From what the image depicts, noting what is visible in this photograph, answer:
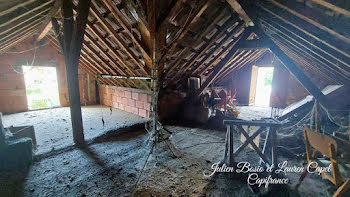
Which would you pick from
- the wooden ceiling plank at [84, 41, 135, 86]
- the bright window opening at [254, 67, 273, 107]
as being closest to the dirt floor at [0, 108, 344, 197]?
the wooden ceiling plank at [84, 41, 135, 86]

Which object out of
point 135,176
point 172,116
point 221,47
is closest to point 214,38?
point 221,47

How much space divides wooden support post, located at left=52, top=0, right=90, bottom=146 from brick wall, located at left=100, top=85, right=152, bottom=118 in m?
2.17

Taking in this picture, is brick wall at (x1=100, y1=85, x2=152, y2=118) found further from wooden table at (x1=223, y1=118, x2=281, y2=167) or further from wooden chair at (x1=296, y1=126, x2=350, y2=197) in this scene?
wooden chair at (x1=296, y1=126, x2=350, y2=197)

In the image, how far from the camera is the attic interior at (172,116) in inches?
76.3

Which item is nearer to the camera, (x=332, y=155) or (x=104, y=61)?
(x=332, y=155)

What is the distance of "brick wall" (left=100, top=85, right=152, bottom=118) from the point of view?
5.07 m

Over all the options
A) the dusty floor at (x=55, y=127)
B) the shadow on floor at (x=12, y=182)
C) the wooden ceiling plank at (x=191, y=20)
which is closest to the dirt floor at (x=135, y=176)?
the shadow on floor at (x=12, y=182)

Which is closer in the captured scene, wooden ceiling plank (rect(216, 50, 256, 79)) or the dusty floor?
the dusty floor

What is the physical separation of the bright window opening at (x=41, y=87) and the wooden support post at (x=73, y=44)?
4462 millimetres

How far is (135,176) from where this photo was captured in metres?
2.23

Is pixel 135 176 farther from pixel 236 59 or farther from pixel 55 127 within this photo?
pixel 236 59

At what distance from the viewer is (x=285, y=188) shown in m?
1.98

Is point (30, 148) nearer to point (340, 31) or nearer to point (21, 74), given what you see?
point (340, 31)

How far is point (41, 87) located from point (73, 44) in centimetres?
514
